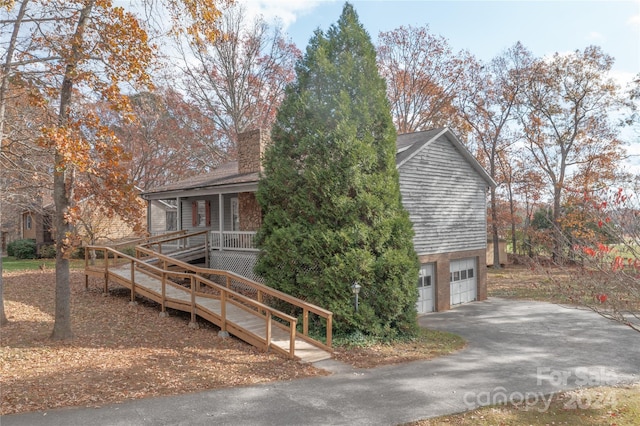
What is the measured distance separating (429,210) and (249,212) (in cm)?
701

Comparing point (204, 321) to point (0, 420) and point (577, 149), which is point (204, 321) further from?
point (577, 149)

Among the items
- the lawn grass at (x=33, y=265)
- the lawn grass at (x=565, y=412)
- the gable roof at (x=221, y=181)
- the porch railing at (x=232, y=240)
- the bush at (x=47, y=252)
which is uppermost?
the gable roof at (x=221, y=181)

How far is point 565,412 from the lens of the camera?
7074 mm

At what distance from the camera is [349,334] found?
11492 millimetres

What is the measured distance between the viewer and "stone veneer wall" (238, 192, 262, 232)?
1781 centimetres

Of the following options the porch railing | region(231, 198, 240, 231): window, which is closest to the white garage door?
the porch railing

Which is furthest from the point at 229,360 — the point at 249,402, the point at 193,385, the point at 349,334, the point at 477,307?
the point at 477,307

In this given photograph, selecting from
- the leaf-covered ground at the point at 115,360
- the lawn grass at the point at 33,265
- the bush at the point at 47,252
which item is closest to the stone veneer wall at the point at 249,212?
the leaf-covered ground at the point at 115,360

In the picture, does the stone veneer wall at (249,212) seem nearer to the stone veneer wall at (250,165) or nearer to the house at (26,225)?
the stone veneer wall at (250,165)

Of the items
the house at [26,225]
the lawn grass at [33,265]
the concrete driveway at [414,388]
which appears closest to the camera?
the concrete driveway at [414,388]

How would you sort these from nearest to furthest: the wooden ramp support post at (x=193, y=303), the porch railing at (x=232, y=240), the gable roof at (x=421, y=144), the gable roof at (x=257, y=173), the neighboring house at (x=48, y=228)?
1. the wooden ramp support post at (x=193, y=303)
2. the gable roof at (x=421, y=144)
3. the gable roof at (x=257, y=173)
4. the porch railing at (x=232, y=240)
5. the neighboring house at (x=48, y=228)

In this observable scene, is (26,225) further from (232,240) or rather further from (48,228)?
(232,240)

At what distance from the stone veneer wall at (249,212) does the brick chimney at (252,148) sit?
1199mm

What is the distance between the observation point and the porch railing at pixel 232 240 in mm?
17328
